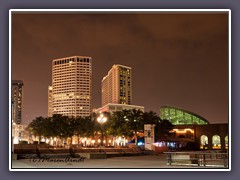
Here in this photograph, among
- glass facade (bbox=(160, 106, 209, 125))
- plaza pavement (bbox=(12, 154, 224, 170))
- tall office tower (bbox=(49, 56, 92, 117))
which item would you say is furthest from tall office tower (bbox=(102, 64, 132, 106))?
plaza pavement (bbox=(12, 154, 224, 170))

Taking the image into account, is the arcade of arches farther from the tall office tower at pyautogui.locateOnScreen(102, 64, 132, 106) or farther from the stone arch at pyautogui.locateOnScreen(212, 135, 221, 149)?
the tall office tower at pyautogui.locateOnScreen(102, 64, 132, 106)

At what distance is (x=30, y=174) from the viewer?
6.90 metres

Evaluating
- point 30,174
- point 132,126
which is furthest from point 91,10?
point 132,126

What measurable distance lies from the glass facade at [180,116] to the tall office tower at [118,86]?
248 inches

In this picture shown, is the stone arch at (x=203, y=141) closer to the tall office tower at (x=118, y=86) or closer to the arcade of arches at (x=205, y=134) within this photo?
the arcade of arches at (x=205, y=134)

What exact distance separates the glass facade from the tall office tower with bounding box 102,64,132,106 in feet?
20.7

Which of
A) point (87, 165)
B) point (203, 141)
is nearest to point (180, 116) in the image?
point (203, 141)

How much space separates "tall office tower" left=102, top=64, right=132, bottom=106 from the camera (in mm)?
61156

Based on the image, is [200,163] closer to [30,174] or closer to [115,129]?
[30,174]

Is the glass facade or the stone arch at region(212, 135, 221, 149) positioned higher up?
the glass facade

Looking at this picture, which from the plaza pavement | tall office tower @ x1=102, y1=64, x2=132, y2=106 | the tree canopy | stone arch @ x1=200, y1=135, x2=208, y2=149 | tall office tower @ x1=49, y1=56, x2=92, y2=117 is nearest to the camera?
the plaza pavement

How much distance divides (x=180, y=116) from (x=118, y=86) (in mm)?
10894

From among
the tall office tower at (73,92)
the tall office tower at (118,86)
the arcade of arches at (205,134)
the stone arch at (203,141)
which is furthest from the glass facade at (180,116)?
the stone arch at (203,141)
